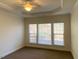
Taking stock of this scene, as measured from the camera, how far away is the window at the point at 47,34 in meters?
5.75

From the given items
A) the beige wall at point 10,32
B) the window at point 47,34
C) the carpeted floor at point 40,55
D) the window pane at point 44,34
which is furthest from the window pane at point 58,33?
the beige wall at point 10,32

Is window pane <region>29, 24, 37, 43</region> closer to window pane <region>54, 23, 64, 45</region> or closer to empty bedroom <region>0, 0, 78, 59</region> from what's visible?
empty bedroom <region>0, 0, 78, 59</region>

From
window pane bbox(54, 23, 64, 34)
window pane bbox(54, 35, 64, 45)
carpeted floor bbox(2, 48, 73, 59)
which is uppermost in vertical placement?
window pane bbox(54, 23, 64, 34)

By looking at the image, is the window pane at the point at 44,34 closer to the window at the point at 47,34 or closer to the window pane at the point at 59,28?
the window at the point at 47,34

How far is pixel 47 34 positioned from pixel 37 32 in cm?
85

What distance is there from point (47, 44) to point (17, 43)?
219cm

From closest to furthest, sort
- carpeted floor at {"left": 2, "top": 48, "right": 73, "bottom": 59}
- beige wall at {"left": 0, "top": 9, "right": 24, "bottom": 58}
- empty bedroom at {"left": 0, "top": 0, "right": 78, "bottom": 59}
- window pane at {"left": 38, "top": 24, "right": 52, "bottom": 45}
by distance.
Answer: carpeted floor at {"left": 2, "top": 48, "right": 73, "bottom": 59} → beige wall at {"left": 0, "top": 9, "right": 24, "bottom": 58} → empty bedroom at {"left": 0, "top": 0, "right": 78, "bottom": 59} → window pane at {"left": 38, "top": 24, "right": 52, "bottom": 45}

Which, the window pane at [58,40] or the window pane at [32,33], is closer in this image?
the window pane at [58,40]

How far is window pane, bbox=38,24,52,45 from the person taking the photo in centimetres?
608

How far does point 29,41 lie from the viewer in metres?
6.73

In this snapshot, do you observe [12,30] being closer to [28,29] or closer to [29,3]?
[28,29]

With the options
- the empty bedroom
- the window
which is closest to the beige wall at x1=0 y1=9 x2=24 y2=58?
the empty bedroom

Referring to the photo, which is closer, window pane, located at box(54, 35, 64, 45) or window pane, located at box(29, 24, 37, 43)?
window pane, located at box(54, 35, 64, 45)

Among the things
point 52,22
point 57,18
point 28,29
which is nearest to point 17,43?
point 28,29
